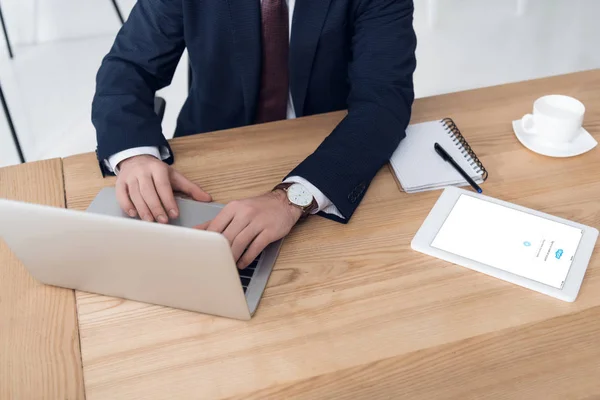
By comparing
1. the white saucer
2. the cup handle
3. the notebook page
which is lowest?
the notebook page

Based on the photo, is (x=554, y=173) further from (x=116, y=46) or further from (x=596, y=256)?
(x=116, y=46)

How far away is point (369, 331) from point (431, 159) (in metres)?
0.48

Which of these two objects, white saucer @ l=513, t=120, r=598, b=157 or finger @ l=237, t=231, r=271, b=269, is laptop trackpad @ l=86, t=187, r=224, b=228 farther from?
white saucer @ l=513, t=120, r=598, b=157

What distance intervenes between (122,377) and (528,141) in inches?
38.2

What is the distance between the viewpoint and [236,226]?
39.8 inches

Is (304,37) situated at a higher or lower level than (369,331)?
higher

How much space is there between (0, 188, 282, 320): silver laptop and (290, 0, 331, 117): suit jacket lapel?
2.00 feet

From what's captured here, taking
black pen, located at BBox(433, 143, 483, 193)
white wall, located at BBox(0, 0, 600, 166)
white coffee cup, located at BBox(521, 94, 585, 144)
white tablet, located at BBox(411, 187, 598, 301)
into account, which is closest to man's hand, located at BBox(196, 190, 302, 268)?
white tablet, located at BBox(411, 187, 598, 301)

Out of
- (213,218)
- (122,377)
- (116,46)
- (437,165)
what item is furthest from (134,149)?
(437,165)

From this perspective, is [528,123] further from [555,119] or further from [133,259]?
[133,259]

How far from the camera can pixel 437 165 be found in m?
1.22

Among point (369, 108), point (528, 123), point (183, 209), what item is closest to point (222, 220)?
point (183, 209)

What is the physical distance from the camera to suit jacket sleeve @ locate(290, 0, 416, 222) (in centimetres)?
114

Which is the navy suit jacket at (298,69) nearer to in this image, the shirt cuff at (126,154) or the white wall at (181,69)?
the shirt cuff at (126,154)
